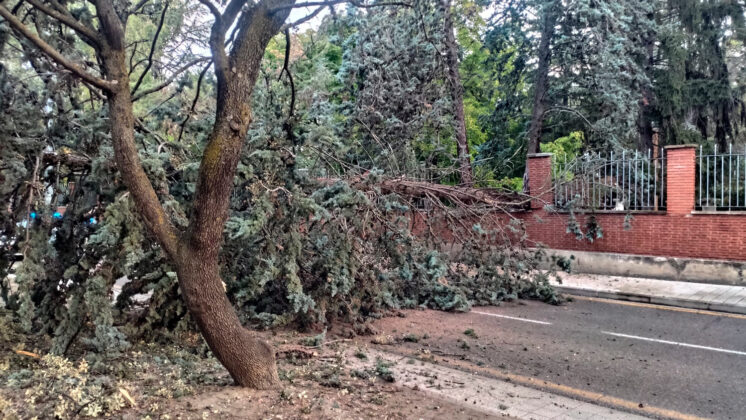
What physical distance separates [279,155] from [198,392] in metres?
3.50

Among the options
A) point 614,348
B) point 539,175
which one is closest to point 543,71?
point 539,175

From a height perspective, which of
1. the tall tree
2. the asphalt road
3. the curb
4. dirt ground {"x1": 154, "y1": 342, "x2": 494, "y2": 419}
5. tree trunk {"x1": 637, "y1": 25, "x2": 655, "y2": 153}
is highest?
tree trunk {"x1": 637, "y1": 25, "x2": 655, "y2": 153}

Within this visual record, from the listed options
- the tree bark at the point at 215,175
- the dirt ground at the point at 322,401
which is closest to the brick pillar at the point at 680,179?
the dirt ground at the point at 322,401

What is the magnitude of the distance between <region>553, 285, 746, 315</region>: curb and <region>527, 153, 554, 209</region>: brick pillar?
3435 mm

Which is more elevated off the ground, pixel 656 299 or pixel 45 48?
pixel 45 48

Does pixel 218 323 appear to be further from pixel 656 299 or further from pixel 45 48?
pixel 656 299

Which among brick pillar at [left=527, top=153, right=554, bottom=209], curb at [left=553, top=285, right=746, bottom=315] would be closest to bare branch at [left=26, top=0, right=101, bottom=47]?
curb at [left=553, top=285, right=746, bottom=315]

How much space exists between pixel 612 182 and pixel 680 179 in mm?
1556

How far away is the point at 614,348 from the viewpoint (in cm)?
768

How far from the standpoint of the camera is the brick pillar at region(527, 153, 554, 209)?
15.7 metres

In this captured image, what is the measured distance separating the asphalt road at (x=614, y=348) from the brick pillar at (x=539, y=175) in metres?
5.38

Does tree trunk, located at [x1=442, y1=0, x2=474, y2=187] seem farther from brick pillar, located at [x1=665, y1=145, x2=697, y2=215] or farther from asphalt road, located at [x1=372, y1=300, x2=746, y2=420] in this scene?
asphalt road, located at [x1=372, y1=300, x2=746, y2=420]

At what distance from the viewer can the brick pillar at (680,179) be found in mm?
13297

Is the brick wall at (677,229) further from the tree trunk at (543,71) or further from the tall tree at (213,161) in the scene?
the tall tree at (213,161)
